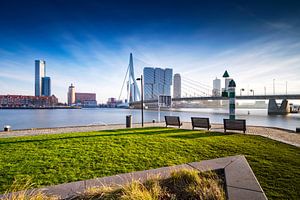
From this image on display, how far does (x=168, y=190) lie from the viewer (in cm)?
332

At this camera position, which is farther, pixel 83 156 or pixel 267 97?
pixel 267 97

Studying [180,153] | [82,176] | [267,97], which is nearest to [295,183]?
[180,153]

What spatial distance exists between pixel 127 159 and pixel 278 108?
2669 inches

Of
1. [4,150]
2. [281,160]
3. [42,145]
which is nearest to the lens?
[281,160]

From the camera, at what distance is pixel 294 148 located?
670 centimetres

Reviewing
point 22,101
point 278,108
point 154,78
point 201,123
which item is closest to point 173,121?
point 201,123

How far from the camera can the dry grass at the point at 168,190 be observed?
288 centimetres

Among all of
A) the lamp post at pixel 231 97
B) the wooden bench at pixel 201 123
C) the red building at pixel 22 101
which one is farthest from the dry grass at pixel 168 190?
the red building at pixel 22 101

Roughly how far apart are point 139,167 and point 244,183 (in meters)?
2.43

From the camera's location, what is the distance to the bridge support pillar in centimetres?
5833

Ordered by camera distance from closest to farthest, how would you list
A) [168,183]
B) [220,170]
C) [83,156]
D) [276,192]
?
[276,192], [168,183], [220,170], [83,156]

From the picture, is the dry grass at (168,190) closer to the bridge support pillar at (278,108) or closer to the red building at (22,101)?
the bridge support pillar at (278,108)

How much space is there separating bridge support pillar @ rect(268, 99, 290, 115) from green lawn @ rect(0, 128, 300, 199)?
62.0 meters

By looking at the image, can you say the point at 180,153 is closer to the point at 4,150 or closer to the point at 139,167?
the point at 139,167
